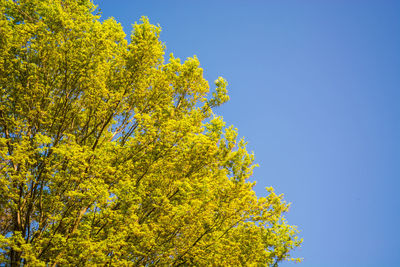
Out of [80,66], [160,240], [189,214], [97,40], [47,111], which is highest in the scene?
[97,40]

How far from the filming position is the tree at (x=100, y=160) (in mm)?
5562

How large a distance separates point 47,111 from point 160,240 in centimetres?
478

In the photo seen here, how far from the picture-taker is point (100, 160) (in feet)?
18.6

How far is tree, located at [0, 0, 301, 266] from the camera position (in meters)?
5.56

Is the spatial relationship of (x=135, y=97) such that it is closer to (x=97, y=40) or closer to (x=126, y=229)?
(x=97, y=40)

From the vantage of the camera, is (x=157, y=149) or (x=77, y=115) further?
(x=77, y=115)

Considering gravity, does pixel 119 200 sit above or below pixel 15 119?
below

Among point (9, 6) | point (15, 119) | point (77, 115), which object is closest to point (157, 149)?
point (77, 115)

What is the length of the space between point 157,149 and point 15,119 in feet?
13.6

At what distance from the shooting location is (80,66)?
260 inches

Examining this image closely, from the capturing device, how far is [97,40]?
257 inches

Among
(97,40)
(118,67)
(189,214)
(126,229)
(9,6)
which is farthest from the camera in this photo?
(118,67)

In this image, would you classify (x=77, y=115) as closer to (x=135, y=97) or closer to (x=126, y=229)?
(x=135, y=97)

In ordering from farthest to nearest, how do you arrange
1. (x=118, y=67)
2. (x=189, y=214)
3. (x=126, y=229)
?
(x=118, y=67) → (x=189, y=214) → (x=126, y=229)
